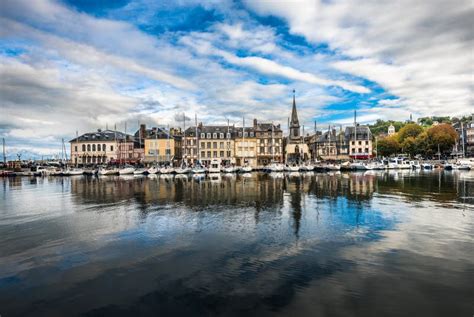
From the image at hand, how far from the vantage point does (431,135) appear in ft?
312

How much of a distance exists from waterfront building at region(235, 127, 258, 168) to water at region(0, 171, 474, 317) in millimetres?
71382

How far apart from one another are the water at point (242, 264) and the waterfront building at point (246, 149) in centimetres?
7138

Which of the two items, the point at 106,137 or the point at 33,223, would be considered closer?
the point at 33,223

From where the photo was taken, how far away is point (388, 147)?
111 m

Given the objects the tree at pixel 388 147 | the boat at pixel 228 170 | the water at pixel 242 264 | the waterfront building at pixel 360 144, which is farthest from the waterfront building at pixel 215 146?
the water at pixel 242 264

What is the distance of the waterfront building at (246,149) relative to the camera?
89250 mm

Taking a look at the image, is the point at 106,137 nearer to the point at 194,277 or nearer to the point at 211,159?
the point at 211,159

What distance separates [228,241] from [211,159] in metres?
75.6

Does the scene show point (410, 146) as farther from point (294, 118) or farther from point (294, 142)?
point (294, 118)

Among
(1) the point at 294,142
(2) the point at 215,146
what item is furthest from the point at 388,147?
(2) the point at 215,146

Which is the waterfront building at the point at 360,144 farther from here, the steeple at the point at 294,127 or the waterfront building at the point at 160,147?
the waterfront building at the point at 160,147

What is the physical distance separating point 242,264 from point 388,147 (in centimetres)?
11550

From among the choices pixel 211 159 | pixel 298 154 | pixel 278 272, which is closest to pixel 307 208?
pixel 278 272

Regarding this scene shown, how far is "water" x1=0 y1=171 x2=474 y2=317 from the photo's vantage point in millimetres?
7293
